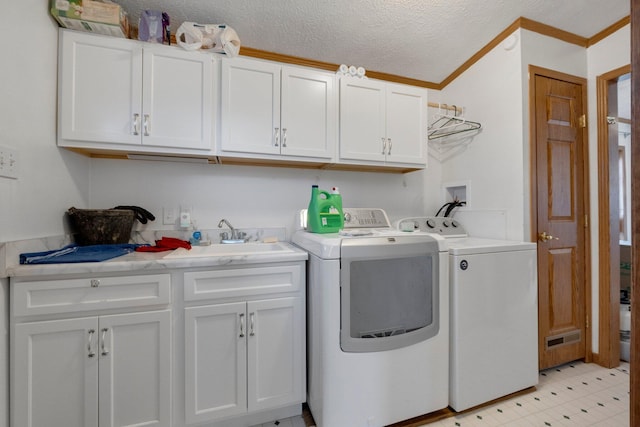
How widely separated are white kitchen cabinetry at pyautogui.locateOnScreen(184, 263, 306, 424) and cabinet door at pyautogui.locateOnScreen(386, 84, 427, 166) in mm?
1191

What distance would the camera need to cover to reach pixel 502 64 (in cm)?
203

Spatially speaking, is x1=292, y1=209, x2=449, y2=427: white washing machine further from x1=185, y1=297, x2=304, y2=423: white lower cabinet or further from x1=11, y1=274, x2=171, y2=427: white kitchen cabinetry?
x1=11, y1=274, x2=171, y2=427: white kitchen cabinetry

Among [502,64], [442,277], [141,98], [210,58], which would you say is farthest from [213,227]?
[502,64]

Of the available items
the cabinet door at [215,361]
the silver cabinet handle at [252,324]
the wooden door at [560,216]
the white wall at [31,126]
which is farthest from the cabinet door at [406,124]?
the white wall at [31,126]

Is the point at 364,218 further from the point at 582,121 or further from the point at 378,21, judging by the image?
the point at 582,121

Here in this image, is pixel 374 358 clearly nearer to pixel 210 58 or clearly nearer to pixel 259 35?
pixel 210 58

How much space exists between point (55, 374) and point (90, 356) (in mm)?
145

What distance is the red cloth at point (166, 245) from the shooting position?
1.60 metres

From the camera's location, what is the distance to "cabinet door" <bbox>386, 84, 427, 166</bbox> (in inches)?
82.0

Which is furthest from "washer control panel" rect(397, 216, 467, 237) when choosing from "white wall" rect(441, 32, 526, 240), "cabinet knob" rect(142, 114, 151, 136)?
"cabinet knob" rect(142, 114, 151, 136)

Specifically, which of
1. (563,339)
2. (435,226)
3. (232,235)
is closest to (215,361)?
(232,235)

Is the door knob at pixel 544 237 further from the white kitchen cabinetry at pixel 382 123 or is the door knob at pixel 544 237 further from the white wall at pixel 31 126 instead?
the white wall at pixel 31 126

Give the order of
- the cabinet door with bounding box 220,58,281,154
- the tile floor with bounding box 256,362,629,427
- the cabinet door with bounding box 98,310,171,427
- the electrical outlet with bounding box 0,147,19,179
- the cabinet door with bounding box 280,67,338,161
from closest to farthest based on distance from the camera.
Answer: the electrical outlet with bounding box 0,147,19,179, the cabinet door with bounding box 98,310,171,427, the tile floor with bounding box 256,362,629,427, the cabinet door with bounding box 220,58,281,154, the cabinet door with bounding box 280,67,338,161

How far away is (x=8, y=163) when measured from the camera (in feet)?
3.86
